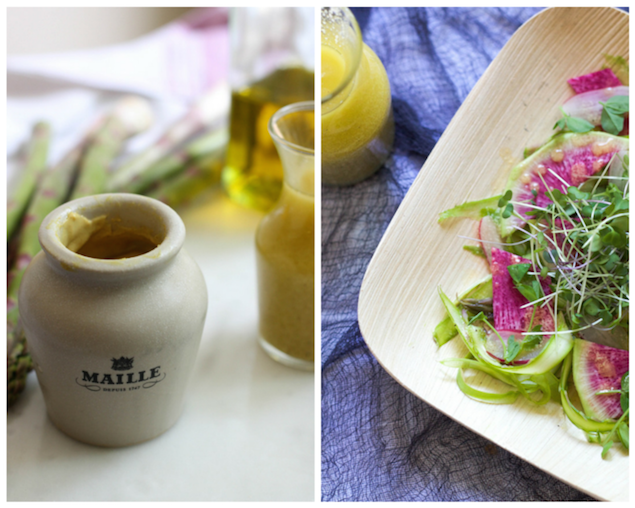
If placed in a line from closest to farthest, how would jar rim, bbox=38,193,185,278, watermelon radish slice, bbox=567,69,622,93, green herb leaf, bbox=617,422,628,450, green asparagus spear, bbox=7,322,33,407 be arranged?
jar rim, bbox=38,193,185,278
green herb leaf, bbox=617,422,628,450
green asparagus spear, bbox=7,322,33,407
watermelon radish slice, bbox=567,69,622,93

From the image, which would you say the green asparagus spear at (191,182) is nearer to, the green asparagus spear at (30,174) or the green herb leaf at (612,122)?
the green asparagus spear at (30,174)

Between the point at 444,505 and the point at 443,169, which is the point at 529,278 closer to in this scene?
the point at 443,169

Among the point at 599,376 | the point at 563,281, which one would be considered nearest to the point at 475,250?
the point at 563,281

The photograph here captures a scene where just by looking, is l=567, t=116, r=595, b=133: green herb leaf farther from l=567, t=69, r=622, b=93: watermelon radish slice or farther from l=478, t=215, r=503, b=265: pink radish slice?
l=478, t=215, r=503, b=265: pink radish slice

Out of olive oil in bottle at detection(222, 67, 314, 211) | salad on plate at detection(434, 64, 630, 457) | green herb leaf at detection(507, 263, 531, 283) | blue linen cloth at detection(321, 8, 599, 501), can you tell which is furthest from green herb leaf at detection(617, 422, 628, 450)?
olive oil in bottle at detection(222, 67, 314, 211)

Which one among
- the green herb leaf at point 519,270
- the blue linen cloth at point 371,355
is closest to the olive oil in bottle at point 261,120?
the blue linen cloth at point 371,355

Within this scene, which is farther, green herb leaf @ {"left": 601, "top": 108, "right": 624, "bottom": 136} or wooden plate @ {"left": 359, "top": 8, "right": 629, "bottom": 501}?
green herb leaf @ {"left": 601, "top": 108, "right": 624, "bottom": 136}

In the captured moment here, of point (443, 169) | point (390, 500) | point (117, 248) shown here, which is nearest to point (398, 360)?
point (390, 500)
